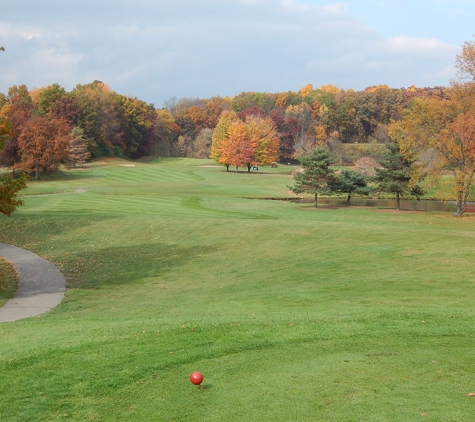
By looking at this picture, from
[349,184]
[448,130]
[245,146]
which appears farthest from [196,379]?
[245,146]

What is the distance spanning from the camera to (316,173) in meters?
47.4

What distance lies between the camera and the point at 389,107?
132875 mm

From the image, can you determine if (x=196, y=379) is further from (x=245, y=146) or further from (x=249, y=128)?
(x=249, y=128)

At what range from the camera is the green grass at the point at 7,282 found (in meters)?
16.2

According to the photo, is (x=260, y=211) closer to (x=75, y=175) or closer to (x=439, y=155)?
(x=439, y=155)

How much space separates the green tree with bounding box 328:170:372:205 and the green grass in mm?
33854

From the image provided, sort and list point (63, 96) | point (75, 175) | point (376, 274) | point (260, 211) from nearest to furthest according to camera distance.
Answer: point (376, 274)
point (260, 211)
point (75, 175)
point (63, 96)

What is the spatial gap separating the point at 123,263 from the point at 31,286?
3987 millimetres

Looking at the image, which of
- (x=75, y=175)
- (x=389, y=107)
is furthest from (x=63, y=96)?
(x=389, y=107)

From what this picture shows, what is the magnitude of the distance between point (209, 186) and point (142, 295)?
47.6 meters

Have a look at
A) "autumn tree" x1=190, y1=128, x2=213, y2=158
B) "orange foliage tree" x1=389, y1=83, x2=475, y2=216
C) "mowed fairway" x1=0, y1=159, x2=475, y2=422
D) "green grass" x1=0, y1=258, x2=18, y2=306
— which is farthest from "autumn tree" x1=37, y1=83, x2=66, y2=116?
"green grass" x1=0, y1=258, x2=18, y2=306

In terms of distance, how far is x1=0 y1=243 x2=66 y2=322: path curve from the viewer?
14.4 meters

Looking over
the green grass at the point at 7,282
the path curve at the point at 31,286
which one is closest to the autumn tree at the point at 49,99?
the path curve at the point at 31,286

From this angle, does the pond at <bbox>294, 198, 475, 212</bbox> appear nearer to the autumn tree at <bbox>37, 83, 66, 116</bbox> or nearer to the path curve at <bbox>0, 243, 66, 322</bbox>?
the path curve at <bbox>0, 243, 66, 322</bbox>
